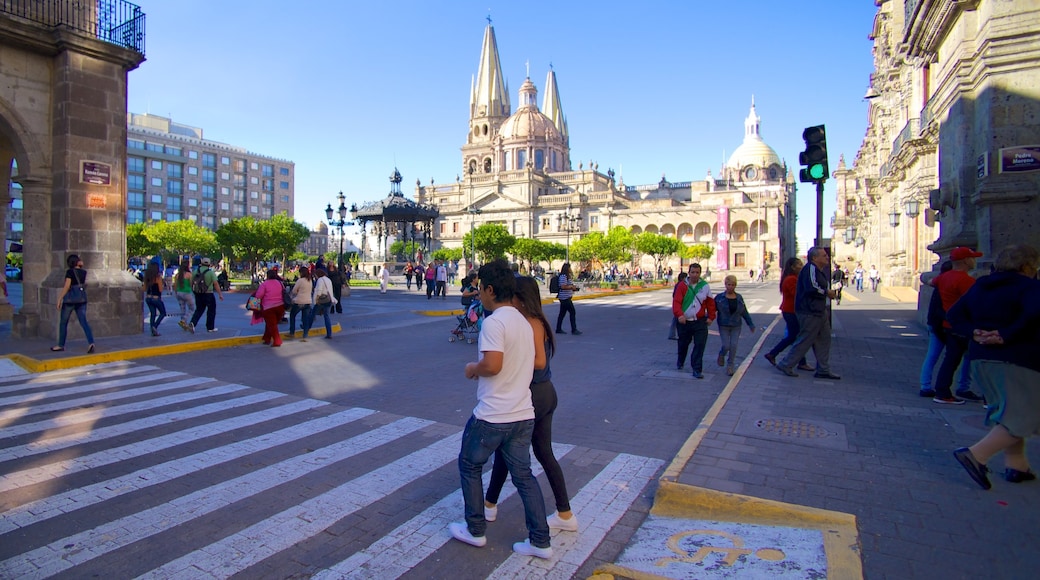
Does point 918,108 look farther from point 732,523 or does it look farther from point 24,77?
point 24,77

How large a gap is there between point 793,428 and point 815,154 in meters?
5.03

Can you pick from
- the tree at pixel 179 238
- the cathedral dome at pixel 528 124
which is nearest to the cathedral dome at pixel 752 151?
the cathedral dome at pixel 528 124

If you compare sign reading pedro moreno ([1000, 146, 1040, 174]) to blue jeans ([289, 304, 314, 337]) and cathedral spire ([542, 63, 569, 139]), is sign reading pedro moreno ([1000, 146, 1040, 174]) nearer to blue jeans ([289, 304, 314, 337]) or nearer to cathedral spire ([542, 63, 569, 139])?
blue jeans ([289, 304, 314, 337])

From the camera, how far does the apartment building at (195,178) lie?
258 ft

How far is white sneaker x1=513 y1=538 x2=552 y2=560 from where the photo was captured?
11.2ft

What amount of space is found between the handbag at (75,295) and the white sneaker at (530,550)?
9777 mm

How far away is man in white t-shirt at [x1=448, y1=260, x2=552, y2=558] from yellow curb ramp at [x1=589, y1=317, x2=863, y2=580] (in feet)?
1.58

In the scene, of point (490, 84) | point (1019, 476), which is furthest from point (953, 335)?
point (490, 84)

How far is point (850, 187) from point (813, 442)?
60.0 m

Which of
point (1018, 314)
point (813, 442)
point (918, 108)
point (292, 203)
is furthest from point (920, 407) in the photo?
point (292, 203)

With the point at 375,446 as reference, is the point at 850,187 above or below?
above

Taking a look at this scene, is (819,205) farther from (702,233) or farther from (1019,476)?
(702,233)

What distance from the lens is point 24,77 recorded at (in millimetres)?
11344

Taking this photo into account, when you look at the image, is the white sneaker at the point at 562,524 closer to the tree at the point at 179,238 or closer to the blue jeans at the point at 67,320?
the blue jeans at the point at 67,320
